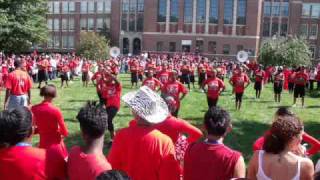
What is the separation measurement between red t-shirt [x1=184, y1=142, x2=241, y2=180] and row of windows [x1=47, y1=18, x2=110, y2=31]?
222ft

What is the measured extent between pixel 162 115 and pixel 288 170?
1177mm

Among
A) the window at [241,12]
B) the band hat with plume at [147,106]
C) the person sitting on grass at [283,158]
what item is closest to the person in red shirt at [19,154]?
the band hat with plume at [147,106]

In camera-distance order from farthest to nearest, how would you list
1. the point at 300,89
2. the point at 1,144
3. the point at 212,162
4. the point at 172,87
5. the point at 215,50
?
the point at 215,50
the point at 300,89
the point at 172,87
the point at 212,162
the point at 1,144

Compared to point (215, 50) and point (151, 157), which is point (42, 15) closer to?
point (215, 50)

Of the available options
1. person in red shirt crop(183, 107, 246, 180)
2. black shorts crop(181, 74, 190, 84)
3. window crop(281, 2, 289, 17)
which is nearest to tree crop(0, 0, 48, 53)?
black shorts crop(181, 74, 190, 84)

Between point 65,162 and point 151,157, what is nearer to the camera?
point 65,162

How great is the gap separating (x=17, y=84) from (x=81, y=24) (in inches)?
2552

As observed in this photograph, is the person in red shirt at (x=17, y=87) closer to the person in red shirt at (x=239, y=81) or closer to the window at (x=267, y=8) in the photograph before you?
the person in red shirt at (x=239, y=81)

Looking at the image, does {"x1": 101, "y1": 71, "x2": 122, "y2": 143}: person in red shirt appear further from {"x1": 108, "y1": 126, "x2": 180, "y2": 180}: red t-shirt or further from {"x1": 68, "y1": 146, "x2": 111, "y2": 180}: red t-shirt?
{"x1": 68, "y1": 146, "x2": 111, "y2": 180}: red t-shirt

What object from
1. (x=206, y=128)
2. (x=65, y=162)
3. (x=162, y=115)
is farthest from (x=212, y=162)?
(x=65, y=162)

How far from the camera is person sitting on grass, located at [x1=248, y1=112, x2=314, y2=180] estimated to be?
3879 millimetres

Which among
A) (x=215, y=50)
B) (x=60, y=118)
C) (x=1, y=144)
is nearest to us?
(x=1, y=144)

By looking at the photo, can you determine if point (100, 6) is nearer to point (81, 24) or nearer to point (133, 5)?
point (81, 24)

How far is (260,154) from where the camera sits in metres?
4.05
